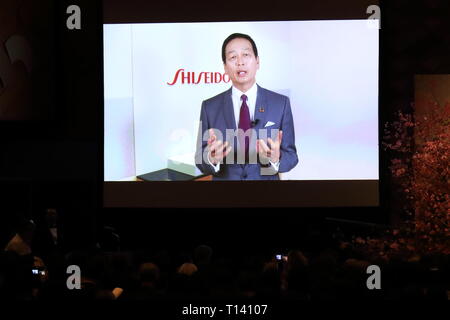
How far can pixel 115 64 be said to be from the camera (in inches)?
310

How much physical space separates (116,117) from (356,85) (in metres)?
2.66

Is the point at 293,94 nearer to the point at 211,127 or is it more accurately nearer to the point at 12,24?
the point at 211,127

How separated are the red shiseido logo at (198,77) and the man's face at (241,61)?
80 mm

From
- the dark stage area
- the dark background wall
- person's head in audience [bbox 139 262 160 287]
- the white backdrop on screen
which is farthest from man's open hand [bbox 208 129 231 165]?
person's head in audience [bbox 139 262 160 287]

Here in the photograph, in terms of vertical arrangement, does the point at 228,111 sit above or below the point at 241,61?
below

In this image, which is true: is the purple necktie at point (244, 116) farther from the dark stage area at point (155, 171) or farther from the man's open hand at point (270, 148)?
the dark stage area at point (155, 171)

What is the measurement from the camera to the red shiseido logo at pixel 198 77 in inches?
305

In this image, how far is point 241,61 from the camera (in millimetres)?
7734

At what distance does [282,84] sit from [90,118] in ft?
7.60

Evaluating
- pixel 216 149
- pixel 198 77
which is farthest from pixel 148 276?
pixel 198 77

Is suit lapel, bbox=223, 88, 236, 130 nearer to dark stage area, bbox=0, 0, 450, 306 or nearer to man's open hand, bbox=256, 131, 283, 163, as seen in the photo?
man's open hand, bbox=256, 131, 283, 163

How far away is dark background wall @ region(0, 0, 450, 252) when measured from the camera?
26.5ft

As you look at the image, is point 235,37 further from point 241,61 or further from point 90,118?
point 90,118

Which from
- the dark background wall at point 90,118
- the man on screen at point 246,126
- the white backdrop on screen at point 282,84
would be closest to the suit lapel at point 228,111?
the man on screen at point 246,126
